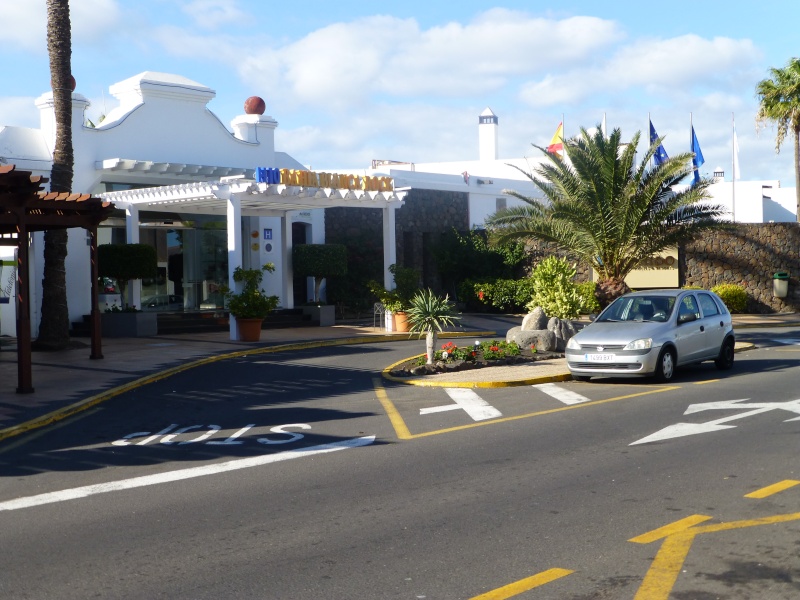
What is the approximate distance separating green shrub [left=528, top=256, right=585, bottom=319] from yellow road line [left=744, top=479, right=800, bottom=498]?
42.8 feet

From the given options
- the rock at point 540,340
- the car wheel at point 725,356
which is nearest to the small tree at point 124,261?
the rock at point 540,340

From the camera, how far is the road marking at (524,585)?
17.6 ft

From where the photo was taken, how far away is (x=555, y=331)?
19.8m

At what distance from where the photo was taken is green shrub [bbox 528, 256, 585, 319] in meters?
21.0

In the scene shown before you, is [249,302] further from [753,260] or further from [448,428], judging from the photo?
[753,260]

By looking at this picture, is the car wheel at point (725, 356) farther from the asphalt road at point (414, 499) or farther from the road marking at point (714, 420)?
the road marking at point (714, 420)

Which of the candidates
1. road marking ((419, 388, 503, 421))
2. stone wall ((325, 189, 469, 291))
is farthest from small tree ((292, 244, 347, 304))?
Answer: road marking ((419, 388, 503, 421))

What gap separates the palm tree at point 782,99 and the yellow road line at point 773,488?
97.4ft

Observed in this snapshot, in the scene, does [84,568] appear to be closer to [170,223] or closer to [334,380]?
[334,380]

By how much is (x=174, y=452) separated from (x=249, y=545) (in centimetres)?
394

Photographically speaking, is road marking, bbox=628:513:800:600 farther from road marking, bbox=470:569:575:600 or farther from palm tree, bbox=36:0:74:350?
palm tree, bbox=36:0:74:350

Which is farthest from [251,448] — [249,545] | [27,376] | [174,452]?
[27,376]

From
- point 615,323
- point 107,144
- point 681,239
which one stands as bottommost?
point 615,323

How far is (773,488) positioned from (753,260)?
26.0 meters
